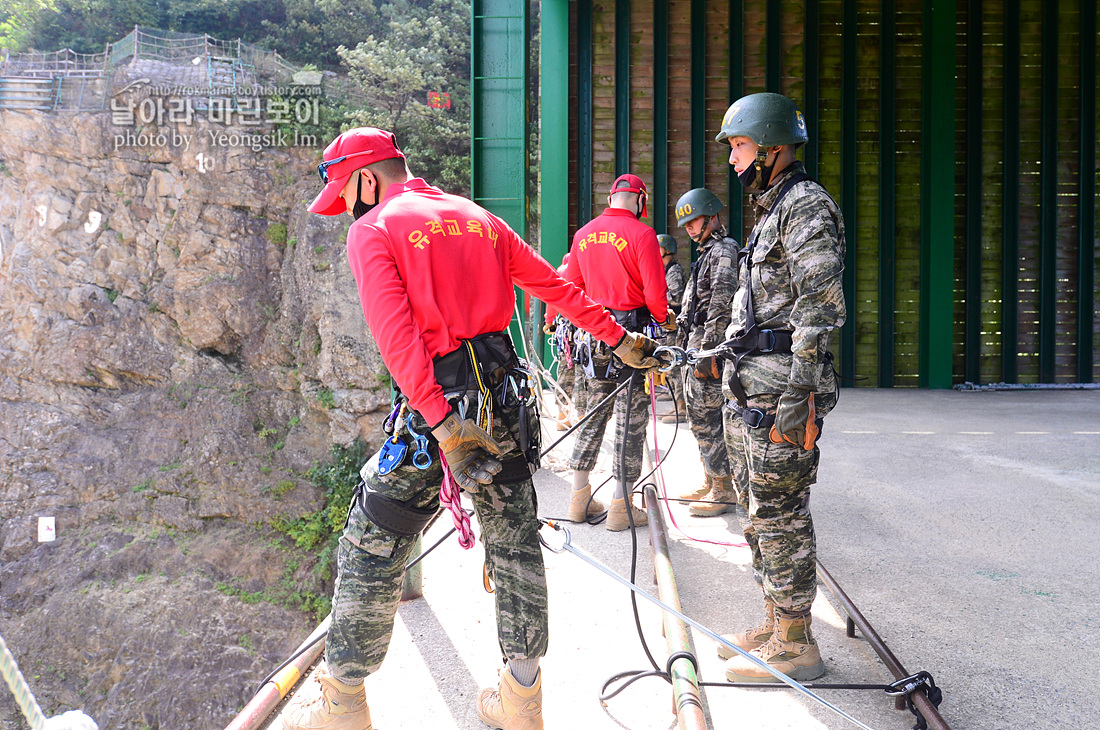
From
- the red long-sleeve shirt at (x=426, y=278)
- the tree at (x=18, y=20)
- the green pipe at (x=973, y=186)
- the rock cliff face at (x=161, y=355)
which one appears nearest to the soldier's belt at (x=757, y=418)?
the red long-sleeve shirt at (x=426, y=278)

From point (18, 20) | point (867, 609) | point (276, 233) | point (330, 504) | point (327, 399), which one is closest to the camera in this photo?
point (867, 609)

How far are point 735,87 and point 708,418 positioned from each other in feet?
24.3

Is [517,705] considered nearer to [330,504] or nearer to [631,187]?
[631,187]

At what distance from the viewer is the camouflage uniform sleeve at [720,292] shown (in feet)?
15.3

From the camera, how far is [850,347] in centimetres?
1047

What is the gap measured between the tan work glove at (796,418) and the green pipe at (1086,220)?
10.4 m

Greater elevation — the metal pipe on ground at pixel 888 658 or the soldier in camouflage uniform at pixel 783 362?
the soldier in camouflage uniform at pixel 783 362

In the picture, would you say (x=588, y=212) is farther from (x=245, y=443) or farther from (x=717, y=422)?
(x=245, y=443)

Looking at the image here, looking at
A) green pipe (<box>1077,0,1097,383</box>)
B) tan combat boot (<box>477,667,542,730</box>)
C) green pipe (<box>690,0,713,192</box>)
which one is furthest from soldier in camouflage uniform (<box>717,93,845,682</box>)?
green pipe (<box>1077,0,1097,383</box>)

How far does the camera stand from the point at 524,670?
239cm

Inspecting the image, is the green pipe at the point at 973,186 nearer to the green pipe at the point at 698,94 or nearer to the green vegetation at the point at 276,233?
the green pipe at the point at 698,94

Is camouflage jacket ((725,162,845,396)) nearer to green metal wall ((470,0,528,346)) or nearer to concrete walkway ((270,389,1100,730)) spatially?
concrete walkway ((270,389,1100,730))

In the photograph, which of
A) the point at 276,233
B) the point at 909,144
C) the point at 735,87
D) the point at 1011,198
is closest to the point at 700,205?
the point at 735,87

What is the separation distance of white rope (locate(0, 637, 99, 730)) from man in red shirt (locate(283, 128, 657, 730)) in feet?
3.33
